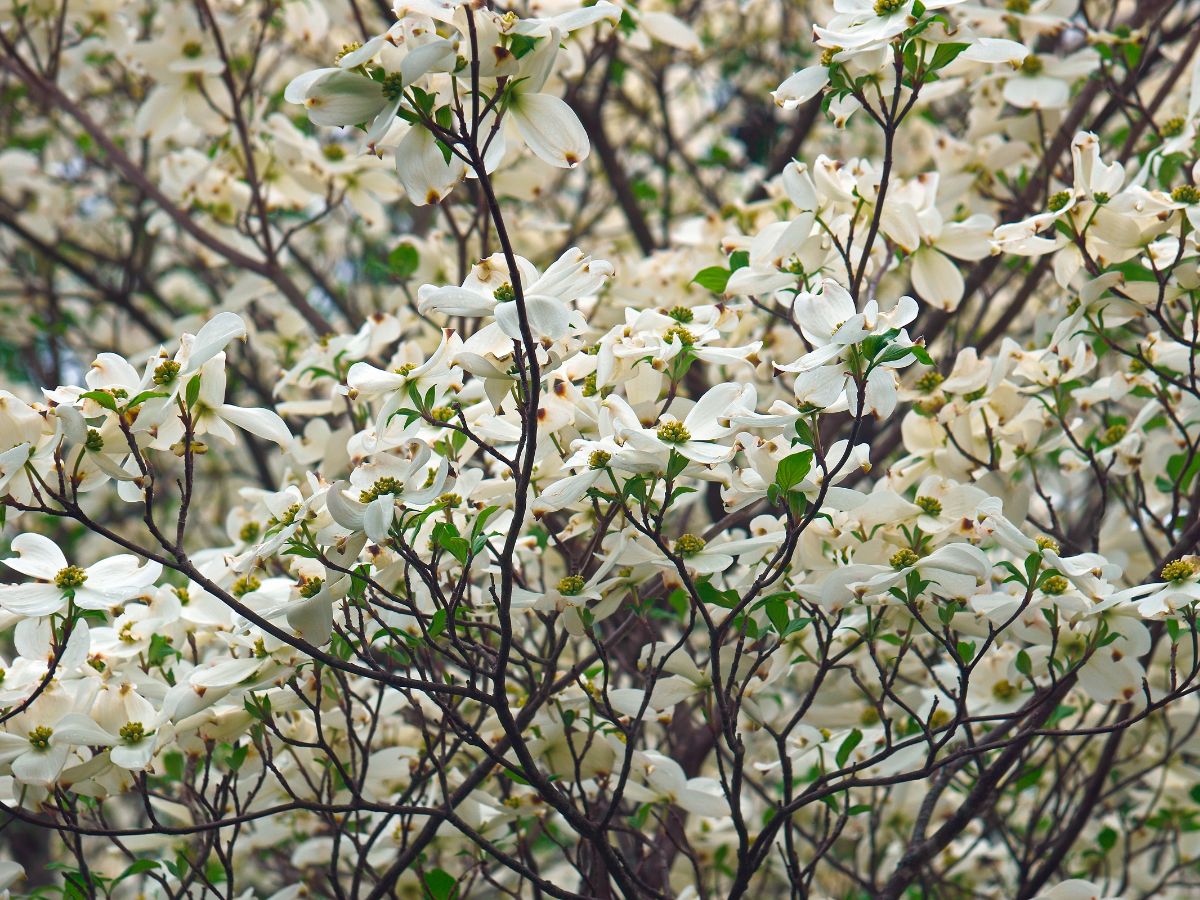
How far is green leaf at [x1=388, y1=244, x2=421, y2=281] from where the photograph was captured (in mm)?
1941

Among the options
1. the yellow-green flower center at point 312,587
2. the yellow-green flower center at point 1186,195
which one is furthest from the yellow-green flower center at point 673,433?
the yellow-green flower center at point 1186,195

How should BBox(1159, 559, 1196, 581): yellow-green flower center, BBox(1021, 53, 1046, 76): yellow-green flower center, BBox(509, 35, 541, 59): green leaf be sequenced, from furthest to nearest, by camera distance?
BBox(1021, 53, 1046, 76): yellow-green flower center < BBox(1159, 559, 1196, 581): yellow-green flower center < BBox(509, 35, 541, 59): green leaf

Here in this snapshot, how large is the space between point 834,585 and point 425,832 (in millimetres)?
534

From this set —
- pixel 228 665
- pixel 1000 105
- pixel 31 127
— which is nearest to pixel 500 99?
pixel 228 665

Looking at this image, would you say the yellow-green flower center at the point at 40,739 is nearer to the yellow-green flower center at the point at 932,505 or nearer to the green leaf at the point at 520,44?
the green leaf at the point at 520,44

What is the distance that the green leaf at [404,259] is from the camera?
1.94 m

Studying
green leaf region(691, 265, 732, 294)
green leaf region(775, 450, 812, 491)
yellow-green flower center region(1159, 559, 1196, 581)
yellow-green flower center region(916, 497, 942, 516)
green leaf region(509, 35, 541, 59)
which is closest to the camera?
green leaf region(509, 35, 541, 59)

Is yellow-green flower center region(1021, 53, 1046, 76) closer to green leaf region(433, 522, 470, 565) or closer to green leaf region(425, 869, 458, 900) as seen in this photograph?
green leaf region(433, 522, 470, 565)

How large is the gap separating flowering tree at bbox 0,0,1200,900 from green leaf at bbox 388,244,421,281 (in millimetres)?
40

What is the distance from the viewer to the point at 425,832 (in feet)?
4.52

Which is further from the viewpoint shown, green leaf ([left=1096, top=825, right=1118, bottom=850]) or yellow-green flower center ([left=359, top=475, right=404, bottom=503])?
green leaf ([left=1096, top=825, right=1118, bottom=850])

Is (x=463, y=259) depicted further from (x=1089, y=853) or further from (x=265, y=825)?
(x=1089, y=853)

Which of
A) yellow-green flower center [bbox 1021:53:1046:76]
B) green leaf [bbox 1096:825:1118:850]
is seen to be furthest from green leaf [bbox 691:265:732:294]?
green leaf [bbox 1096:825:1118:850]

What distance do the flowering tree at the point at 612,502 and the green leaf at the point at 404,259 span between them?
40 mm
